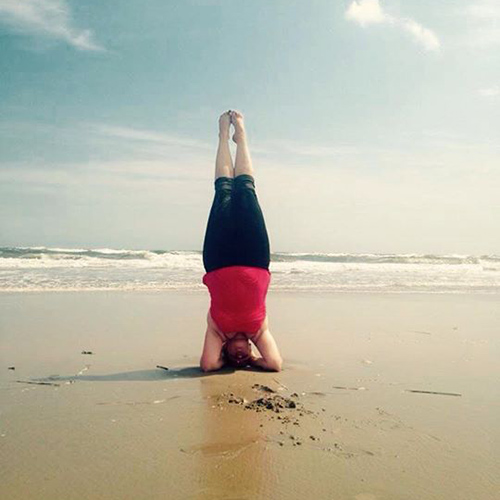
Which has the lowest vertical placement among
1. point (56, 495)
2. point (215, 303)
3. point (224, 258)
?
point (56, 495)

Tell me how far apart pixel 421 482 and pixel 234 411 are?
141cm

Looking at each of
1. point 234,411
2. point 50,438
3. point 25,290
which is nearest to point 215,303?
point 234,411

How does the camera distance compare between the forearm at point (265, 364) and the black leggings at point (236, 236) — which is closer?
the forearm at point (265, 364)

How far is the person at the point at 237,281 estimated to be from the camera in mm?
4746

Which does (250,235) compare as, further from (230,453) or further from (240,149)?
(230,453)

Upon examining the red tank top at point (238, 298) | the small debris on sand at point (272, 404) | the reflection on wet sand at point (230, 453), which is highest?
the red tank top at point (238, 298)

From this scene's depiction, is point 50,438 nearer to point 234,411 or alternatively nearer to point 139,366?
point 234,411

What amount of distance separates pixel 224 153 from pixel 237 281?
4.88 ft

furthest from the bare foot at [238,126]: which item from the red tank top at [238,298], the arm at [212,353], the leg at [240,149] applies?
the arm at [212,353]

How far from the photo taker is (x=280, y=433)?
122 inches

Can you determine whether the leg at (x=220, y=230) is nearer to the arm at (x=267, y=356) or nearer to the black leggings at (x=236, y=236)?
the black leggings at (x=236, y=236)

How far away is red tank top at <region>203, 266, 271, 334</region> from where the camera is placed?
4.72m

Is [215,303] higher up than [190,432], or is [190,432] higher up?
[215,303]

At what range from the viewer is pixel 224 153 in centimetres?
543
